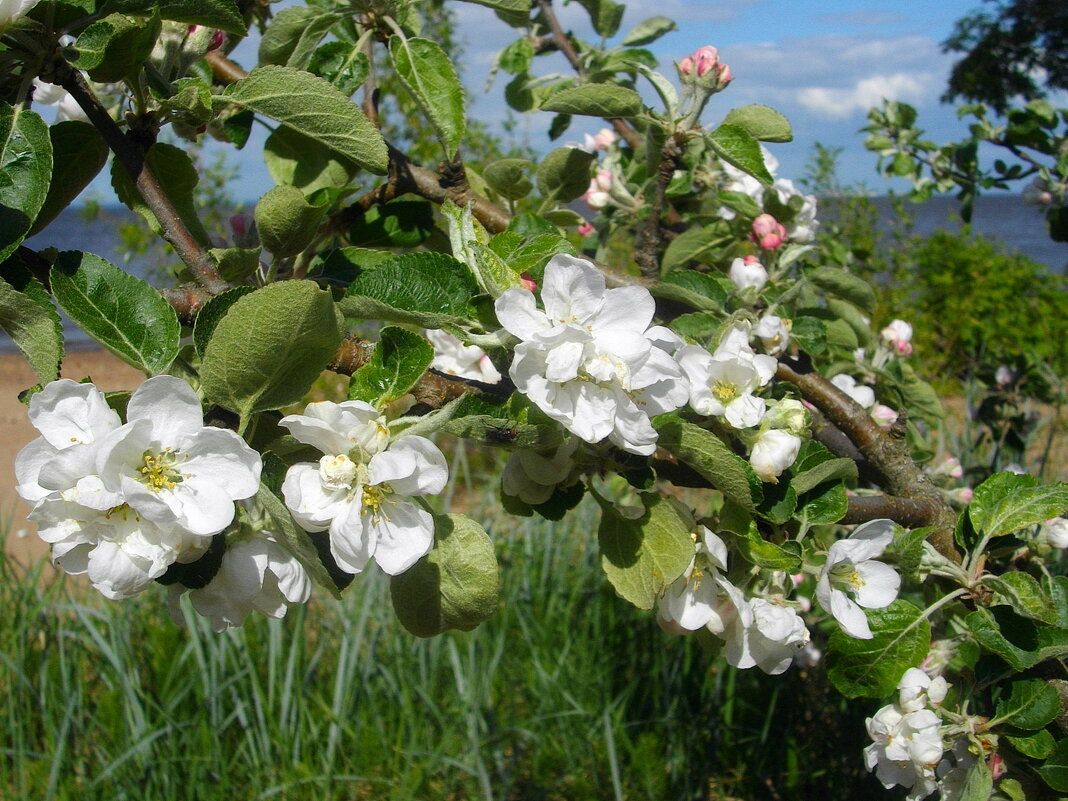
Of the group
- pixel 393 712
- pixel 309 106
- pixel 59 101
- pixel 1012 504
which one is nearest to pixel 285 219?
pixel 309 106

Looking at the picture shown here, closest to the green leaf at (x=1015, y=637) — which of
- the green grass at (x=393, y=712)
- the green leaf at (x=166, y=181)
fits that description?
the green leaf at (x=166, y=181)

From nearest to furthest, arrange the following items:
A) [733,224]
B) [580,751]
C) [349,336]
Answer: [349,336]
[733,224]
[580,751]

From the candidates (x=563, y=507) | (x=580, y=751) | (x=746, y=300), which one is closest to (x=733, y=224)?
(x=746, y=300)

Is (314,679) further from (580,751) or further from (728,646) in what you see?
(728,646)

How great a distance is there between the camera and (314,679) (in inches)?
102

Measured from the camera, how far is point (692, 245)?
1.23m

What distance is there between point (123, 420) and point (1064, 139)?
191 centimetres

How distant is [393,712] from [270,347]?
6.86ft

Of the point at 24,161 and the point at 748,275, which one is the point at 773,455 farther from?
the point at 24,161

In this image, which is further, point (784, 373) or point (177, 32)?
point (784, 373)

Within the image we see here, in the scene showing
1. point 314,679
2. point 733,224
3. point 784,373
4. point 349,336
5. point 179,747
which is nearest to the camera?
point 349,336

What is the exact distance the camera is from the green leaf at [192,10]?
706 millimetres

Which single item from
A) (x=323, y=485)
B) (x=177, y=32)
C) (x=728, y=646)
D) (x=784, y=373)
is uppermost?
(x=177, y=32)

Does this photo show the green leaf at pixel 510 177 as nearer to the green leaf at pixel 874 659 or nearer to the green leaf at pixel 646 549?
the green leaf at pixel 646 549
